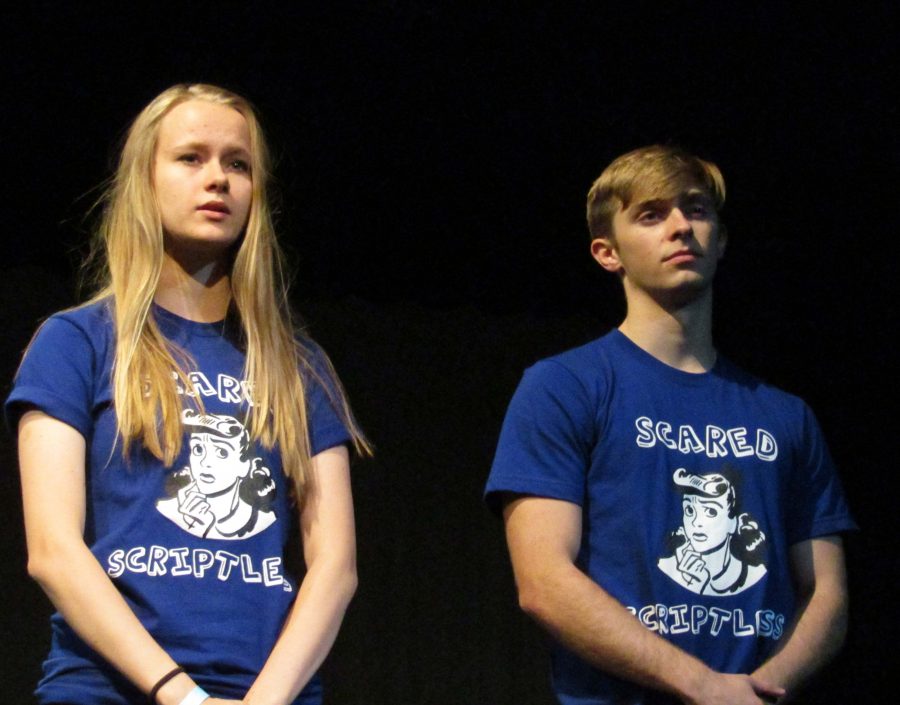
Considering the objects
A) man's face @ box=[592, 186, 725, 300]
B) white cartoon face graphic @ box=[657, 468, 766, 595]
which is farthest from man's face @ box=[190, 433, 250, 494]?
man's face @ box=[592, 186, 725, 300]

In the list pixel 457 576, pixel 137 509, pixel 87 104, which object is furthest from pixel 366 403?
pixel 137 509

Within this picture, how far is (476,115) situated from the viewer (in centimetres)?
349

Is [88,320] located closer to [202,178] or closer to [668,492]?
[202,178]

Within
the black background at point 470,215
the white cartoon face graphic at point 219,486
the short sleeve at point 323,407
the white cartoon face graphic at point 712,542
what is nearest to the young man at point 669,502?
the white cartoon face graphic at point 712,542

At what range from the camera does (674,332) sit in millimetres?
2215

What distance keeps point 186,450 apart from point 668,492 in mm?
700

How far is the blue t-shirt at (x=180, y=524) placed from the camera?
174cm

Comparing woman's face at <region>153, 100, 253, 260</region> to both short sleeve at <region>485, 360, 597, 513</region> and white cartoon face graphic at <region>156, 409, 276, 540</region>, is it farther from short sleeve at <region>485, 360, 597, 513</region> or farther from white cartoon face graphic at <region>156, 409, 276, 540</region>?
short sleeve at <region>485, 360, 597, 513</region>

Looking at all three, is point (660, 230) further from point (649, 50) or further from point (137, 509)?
point (649, 50)

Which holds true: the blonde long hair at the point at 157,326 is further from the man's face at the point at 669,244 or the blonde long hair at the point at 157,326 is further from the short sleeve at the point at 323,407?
the man's face at the point at 669,244

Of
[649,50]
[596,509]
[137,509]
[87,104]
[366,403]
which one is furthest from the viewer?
[366,403]

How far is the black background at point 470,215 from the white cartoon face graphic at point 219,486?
1.49 meters

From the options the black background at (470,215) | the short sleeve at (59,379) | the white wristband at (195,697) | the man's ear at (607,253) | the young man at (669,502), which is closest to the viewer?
the white wristband at (195,697)

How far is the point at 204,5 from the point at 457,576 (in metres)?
1.58
